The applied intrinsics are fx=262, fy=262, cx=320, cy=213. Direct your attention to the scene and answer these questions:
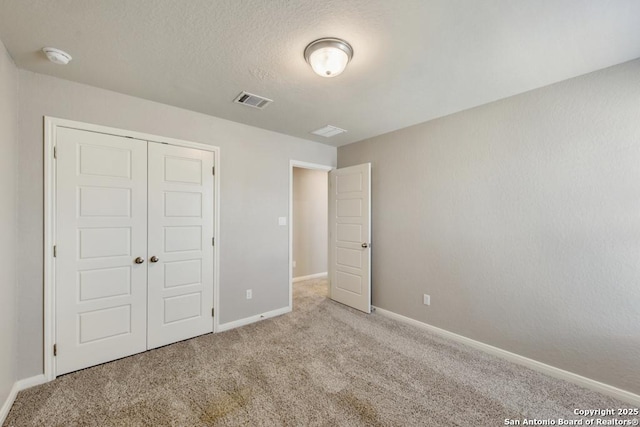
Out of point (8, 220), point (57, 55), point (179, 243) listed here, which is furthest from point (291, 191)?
point (8, 220)

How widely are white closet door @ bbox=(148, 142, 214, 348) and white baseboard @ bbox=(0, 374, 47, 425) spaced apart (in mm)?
763

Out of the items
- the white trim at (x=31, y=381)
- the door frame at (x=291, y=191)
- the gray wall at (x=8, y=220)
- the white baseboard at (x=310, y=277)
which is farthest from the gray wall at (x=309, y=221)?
the gray wall at (x=8, y=220)

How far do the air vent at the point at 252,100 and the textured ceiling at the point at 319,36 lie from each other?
8cm

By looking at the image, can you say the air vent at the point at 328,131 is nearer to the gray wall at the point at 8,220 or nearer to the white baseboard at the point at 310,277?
the gray wall at the point at 8,220

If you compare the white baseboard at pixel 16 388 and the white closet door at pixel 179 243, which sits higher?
the white closet door at pixel 179 243

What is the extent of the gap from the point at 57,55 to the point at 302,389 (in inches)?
120

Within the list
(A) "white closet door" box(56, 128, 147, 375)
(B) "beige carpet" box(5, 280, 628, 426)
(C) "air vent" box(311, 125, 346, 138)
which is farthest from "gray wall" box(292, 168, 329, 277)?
(A) "white closet door" box(56, 128, 147, 375)

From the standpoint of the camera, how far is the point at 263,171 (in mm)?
3498

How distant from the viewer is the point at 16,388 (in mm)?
2000

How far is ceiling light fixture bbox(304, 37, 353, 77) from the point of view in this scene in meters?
1.74

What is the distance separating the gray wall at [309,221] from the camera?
212 inches

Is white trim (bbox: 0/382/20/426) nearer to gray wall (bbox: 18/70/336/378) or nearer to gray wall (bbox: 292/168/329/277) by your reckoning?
gray wall (bbox: 18/70/336/378)

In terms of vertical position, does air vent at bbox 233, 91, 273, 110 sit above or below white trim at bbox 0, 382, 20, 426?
above

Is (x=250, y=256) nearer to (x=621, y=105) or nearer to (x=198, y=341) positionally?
(x=198, y=341)
